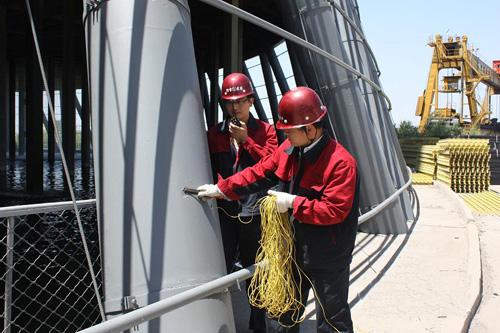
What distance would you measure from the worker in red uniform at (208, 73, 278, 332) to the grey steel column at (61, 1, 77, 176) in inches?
727

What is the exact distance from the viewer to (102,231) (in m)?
2.58

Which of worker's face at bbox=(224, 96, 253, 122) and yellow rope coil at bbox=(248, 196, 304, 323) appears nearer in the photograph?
yellow rope coil at bbox=(248, 196, 304, 323)

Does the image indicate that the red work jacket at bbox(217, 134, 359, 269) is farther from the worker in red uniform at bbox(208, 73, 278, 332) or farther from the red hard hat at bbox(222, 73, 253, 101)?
the red hard hat at bbox(222, 73, 253, 101)

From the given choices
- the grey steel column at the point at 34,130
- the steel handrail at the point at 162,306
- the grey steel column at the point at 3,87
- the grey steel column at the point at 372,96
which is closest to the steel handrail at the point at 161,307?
the steel handrail at the point at 162,306

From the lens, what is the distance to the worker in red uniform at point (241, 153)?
10.2 ft

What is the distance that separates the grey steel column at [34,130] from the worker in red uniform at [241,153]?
1537 cm

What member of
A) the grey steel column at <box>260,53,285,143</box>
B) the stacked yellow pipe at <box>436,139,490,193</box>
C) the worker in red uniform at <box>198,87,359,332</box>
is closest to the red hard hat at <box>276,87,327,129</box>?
the worker in red uniform at <box>198,87,359,332</box>

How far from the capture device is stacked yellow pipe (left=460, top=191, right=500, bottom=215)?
9.95 meters

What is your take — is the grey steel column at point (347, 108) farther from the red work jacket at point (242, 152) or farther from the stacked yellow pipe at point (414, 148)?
the stacked yellow pipe at point (414, 148)

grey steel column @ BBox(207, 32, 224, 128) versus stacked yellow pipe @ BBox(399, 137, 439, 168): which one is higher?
grey steel column @ BBox(207, 32, 224, 128)

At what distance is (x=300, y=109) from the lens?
251cm

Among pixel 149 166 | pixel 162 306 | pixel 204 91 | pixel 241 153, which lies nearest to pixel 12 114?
pixel 204 91

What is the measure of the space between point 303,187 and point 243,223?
29.7 inches

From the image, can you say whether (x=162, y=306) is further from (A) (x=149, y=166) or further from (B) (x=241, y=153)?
(B) (x=241, y=153)
